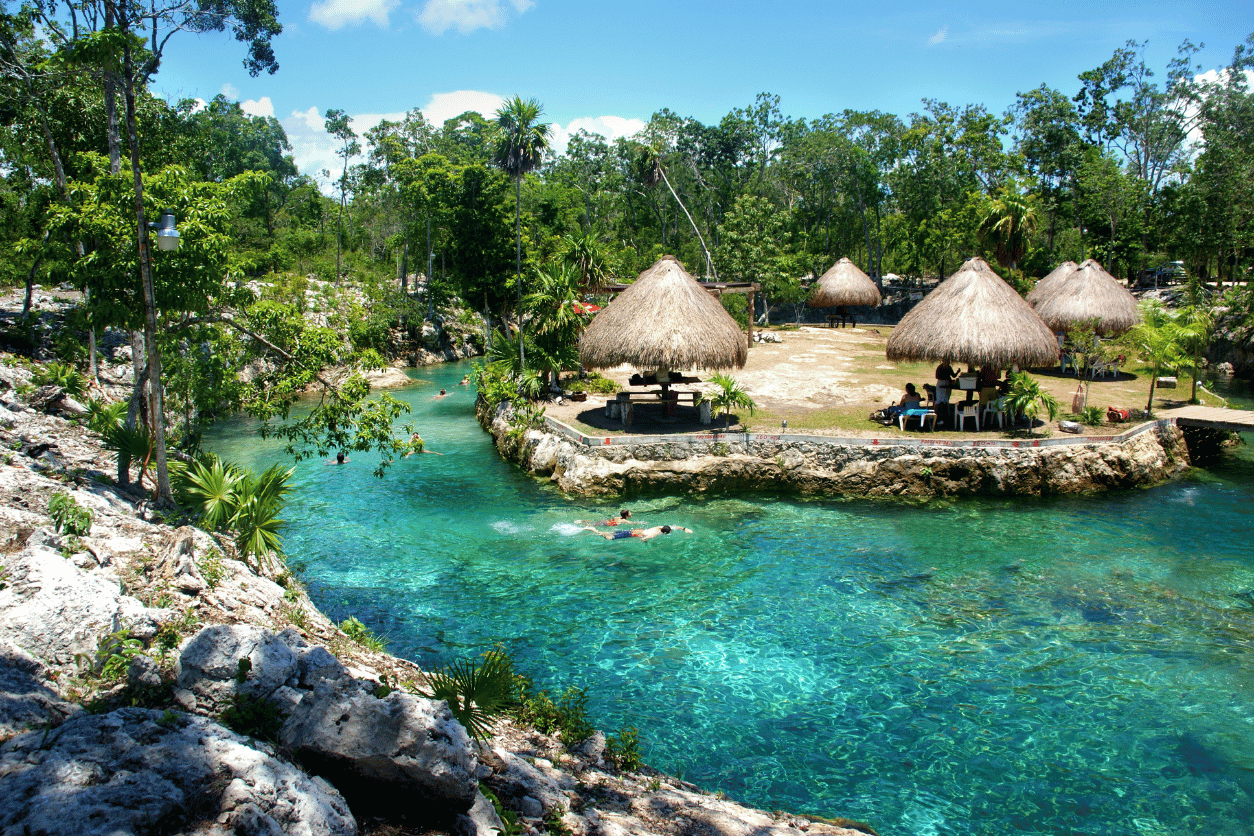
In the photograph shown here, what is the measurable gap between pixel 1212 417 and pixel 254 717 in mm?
21927

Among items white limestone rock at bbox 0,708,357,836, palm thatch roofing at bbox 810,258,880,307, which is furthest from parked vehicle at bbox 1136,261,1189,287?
white limestone rock at bbox 0,708,357,836

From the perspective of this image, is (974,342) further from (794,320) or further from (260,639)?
(794,320)

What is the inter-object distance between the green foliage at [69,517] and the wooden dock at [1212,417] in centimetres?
2260

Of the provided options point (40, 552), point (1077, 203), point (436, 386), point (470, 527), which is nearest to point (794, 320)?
point (1077, 203)

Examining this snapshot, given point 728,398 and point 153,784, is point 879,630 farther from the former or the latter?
point 153,784

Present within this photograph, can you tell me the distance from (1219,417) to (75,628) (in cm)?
2297

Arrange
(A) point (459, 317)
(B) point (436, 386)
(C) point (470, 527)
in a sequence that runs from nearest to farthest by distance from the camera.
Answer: (C) point (470, 527), (B) point (436, 386), (A) point (459, 317)

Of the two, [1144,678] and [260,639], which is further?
[1144,678]

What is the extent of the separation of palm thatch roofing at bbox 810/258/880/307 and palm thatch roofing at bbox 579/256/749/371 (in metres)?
21.1

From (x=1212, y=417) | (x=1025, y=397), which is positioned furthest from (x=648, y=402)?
(x=1212, y=417)

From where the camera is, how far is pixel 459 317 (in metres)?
42.9

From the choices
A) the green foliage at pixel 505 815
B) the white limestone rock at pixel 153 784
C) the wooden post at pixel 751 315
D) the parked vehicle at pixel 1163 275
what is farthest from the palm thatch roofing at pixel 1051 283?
the white limestone rock at pixel 153 784

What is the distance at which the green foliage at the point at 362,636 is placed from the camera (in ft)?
31.3

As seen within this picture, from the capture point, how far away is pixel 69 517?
26.8ft
